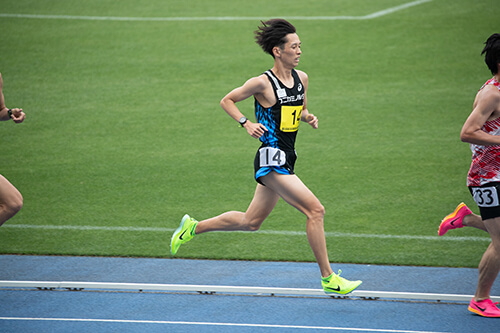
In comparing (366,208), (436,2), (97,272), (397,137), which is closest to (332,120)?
(397,137)

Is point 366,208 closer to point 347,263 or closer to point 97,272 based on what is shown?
point 347,263

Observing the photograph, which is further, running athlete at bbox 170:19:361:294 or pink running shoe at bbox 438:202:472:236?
pink running shoe at bbox 438:202:472:236

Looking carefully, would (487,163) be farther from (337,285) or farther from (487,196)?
(337,285)

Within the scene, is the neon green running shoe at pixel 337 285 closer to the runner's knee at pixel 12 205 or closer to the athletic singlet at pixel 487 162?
the athletic singlet at pixel 487 162

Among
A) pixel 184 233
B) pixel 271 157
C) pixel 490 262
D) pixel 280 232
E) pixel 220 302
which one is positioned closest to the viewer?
pixel 490 262

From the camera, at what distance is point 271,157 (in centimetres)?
541

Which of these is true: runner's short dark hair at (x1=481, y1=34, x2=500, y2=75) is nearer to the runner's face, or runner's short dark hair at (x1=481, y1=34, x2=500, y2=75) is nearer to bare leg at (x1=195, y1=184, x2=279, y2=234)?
the runner's face

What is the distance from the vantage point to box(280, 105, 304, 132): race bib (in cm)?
547

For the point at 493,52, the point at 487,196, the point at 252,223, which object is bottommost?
the point at 252,223

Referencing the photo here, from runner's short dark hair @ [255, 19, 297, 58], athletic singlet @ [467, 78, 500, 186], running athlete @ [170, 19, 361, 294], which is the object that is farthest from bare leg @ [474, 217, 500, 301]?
runner's short dark hair @ [255, 19, 297, 58]

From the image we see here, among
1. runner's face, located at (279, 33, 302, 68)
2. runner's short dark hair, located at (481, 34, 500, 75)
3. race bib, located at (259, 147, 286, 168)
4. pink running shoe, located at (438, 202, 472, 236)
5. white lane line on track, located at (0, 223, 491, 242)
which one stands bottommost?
white lane line on track, located at (0, 223, 491, 242)

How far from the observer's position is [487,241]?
715cm

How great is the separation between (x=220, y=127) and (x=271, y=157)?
6.52 m

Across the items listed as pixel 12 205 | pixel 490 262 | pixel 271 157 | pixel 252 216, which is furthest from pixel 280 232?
pixel 12 205
